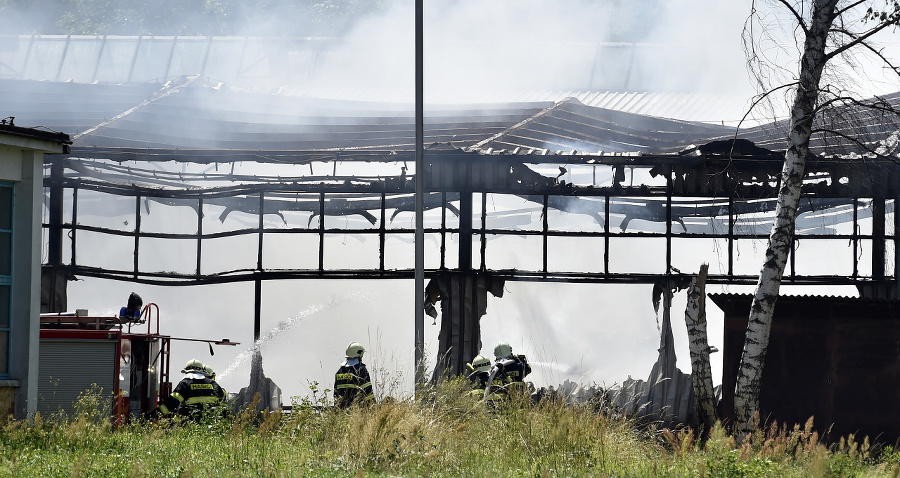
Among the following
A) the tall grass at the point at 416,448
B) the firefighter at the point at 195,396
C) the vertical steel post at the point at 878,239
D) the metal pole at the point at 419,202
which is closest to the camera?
the tall grass at the point at 416,448

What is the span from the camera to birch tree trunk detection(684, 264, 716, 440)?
11109 mm

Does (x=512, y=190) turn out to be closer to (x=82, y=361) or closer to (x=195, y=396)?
(x=195, y=396)

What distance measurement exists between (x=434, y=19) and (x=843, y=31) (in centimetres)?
3158

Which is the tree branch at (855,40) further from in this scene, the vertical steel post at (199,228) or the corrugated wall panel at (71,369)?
the vertical steel post at (199,228)

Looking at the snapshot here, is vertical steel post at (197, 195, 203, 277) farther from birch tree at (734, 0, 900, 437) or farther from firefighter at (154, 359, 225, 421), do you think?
birch tree at (734, 0, 900, 437)

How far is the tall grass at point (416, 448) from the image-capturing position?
7.66 metres

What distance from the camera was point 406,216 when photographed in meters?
26.1

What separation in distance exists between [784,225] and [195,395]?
721 centimetres

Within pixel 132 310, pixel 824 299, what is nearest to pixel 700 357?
pixel 824 299

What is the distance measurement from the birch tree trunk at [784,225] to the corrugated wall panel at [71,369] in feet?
24.3

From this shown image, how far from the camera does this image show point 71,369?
39.0ft

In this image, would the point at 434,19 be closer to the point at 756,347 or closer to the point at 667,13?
the point at 667,13

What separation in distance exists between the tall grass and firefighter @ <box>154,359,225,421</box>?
2207 mm

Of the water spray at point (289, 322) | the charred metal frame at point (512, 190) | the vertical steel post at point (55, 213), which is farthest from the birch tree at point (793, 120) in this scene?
the water spray at point (289, 322)
